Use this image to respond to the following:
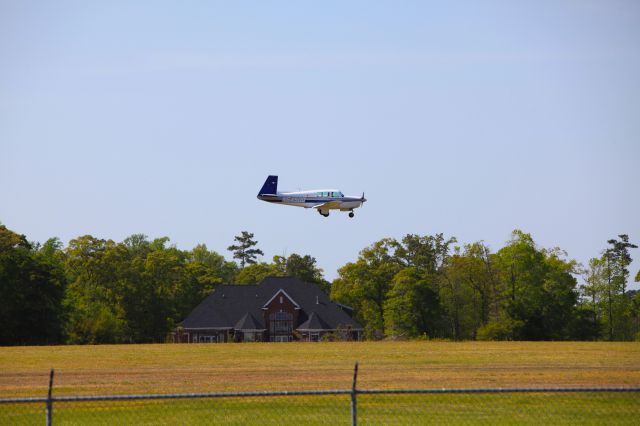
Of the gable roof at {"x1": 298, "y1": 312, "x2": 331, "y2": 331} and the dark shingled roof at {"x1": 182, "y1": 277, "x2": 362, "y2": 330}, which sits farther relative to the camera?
the dark shingled roof at {"x1": 182, "y1": 277, "x2": 362, "y2": 330}

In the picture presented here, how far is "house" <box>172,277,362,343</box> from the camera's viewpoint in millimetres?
117500

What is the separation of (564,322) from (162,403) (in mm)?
79531

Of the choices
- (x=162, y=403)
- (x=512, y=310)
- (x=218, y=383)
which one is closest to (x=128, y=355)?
(x=218, y=383)

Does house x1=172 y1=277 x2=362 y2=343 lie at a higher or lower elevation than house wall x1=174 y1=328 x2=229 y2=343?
higher

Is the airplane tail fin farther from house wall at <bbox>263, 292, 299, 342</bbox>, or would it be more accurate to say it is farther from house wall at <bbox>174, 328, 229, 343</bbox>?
house wall at <bbox>263, 292, 299, 342</bbox>

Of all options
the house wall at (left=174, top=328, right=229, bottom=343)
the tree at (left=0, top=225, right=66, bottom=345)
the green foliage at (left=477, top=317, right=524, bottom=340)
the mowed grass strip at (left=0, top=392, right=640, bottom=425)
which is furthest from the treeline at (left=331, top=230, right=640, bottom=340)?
the mowed grass strip at (left=0, top=392, right=640, bottom=425)

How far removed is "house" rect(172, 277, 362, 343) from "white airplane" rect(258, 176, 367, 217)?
37.4 m

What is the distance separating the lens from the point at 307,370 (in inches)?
1729

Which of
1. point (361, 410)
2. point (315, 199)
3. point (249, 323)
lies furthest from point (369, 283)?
point (361, 410)

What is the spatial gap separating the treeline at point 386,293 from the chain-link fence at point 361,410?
60.2 m

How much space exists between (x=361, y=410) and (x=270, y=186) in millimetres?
52660

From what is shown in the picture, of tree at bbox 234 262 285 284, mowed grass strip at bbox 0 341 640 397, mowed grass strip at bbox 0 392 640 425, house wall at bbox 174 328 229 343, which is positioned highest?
tree at bbox 234 262 285 284

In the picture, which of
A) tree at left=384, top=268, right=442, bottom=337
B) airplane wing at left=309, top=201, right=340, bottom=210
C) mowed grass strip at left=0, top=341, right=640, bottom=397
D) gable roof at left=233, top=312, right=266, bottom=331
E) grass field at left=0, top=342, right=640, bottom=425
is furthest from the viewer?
gable roof at left=233, top=312, right=266, bottom=331

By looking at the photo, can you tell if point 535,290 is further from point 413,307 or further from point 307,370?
point 307,370
